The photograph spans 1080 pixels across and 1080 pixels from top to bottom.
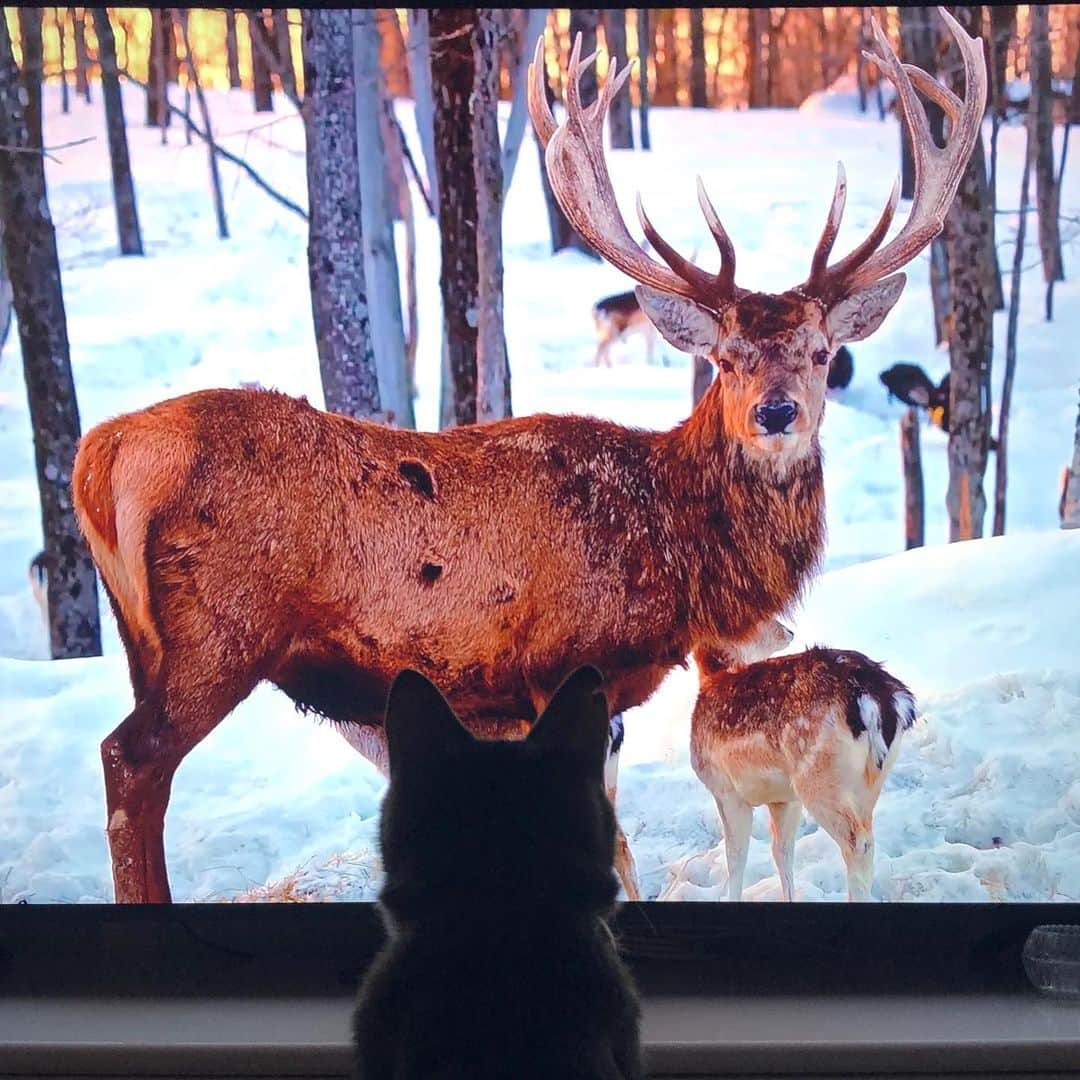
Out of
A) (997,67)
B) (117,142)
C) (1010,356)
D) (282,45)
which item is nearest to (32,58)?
(117,142)

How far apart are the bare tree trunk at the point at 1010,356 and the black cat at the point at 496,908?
3.69 ft

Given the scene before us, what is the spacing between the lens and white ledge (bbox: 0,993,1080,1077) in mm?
2170

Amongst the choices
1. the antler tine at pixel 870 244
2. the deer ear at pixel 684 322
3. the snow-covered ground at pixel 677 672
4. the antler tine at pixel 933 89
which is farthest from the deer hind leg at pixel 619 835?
the antler tine at pixel 933 89

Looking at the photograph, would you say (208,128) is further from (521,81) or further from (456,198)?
(521,81)

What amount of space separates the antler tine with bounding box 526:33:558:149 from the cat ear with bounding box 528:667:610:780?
3.73ft

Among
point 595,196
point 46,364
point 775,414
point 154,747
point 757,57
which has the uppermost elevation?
point 757,57

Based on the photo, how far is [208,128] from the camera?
94.3 inches

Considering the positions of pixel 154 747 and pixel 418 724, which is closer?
pixel 418 724

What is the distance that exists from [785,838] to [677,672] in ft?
1.14

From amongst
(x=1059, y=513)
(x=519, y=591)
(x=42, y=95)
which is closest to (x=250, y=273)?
(x=42, y=95)

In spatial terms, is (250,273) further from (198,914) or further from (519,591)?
(198,914)

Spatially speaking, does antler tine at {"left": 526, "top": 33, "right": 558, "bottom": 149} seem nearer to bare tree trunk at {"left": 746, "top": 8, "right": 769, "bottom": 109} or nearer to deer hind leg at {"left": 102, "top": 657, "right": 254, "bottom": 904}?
bare tree trunk at {"left": 746, "top": 8, "right": 769, "bottom": 109}

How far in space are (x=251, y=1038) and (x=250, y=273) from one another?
132 centimetres

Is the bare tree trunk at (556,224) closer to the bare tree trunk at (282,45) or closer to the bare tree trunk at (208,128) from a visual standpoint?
the bare tree trunk at (282,45)
